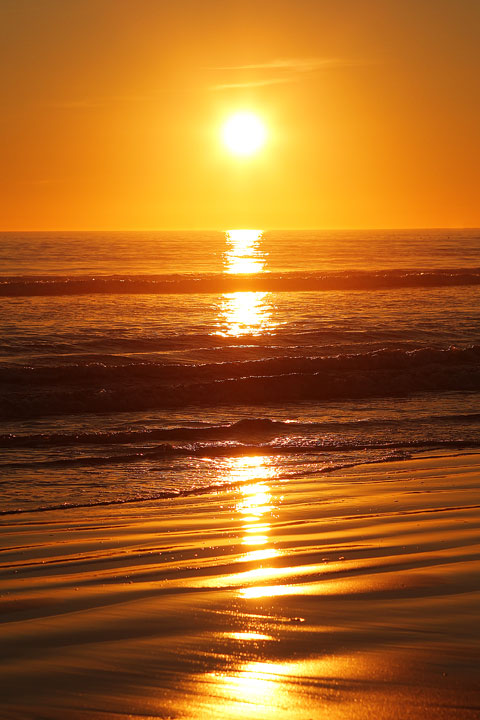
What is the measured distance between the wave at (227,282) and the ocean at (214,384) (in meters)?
0.24

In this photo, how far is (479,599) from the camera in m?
3.83

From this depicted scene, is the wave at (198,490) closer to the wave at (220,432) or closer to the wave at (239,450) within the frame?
the wave at (239,450)

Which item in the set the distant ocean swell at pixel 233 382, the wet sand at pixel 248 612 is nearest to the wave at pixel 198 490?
the wet sand at pixel 248 612

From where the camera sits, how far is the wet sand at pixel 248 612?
291 cm

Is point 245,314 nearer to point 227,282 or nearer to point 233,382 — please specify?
point 227,282

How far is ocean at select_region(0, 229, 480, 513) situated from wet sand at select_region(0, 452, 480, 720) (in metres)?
1.96

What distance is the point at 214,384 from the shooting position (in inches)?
619

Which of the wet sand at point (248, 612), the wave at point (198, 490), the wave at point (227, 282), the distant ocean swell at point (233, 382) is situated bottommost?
the wet sand at point (248, 612)

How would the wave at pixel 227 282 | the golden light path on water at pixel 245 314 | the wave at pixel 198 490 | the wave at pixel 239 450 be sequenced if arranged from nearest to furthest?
the wave at pixel 198 490
the wave at pixel 239 450
the golden light path on water at pixel 245 314
the wave at pixel 227 282

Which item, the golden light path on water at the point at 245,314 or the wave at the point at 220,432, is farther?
the golden light path on water at the point at 245,314

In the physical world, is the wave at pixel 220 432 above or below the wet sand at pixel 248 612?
above

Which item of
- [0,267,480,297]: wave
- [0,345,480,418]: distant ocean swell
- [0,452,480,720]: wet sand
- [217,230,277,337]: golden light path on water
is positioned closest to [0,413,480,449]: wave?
[0,345,480,418]: distant ocean swell

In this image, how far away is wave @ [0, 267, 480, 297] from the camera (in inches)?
1340

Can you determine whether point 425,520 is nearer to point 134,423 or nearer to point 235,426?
point 235,426
